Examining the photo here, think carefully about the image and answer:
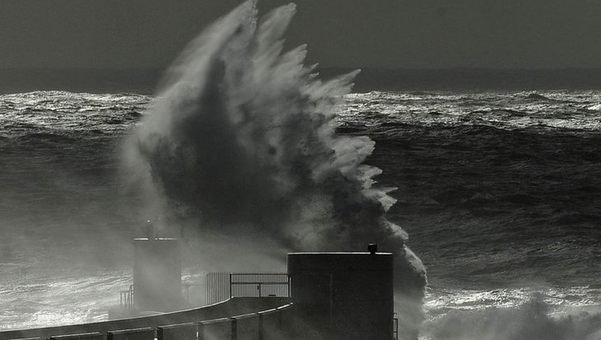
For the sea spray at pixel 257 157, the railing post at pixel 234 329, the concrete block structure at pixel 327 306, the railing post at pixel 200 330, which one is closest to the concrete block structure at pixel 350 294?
the concrete block structure at pixel 327 306

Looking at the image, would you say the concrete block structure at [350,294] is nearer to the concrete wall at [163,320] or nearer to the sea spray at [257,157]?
the concrete wall at [163,320]

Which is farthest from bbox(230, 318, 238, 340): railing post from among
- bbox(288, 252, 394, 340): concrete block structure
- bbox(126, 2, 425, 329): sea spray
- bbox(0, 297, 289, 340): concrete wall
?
bbox(126, 2, 425, 329): sea spray

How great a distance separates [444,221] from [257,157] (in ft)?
85.2

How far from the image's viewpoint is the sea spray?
53.2 metres

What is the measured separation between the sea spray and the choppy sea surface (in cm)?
500

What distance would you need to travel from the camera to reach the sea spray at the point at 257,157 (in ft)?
175

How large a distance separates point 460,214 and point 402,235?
33229 mm

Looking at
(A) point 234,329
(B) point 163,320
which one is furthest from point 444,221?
(A) point 234,329

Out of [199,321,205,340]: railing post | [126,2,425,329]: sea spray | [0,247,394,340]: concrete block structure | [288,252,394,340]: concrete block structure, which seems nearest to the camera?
[199,321,205,340]: railing post

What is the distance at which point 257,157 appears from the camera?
57656mm

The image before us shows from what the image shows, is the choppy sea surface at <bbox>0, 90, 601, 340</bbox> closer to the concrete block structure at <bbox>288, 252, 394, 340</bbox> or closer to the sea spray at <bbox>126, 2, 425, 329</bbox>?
the sea spray at <bbox>126, 2, 425, 329</bbox>

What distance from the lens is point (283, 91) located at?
59875mm

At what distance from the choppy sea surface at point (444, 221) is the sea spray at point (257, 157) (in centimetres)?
500

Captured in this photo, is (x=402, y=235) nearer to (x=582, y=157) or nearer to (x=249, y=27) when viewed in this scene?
(x=249, y=27)
